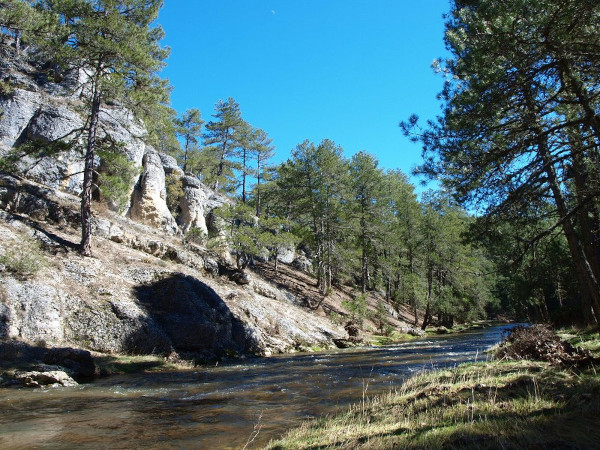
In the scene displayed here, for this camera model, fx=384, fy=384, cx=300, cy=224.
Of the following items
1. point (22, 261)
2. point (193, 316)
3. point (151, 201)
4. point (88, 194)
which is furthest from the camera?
point (151, 201)

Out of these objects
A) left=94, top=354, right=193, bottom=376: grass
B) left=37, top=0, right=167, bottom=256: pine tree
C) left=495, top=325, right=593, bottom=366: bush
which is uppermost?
left=37, top=0, right=167, bottom=256: pine tree

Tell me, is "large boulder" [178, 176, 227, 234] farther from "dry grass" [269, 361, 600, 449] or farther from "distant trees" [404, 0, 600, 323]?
"dry grass" [269, 361, 600, 449]

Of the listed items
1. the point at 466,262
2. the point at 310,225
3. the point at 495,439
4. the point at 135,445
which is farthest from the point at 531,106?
the point at 466,262

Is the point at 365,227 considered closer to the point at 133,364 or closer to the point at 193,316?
the point at 193,316

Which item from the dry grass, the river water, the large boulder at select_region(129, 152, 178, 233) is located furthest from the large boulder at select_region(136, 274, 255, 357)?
the large boulder at select_region(129, 152, 178, 233)

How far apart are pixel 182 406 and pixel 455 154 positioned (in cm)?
826

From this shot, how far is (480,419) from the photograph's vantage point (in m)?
3.97

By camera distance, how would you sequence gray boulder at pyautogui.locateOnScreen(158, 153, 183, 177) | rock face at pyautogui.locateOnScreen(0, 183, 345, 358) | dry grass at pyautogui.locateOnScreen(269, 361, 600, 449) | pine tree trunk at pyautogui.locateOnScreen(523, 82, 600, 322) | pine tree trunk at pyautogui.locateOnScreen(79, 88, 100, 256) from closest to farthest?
dry grass at pyautogui.locateOnScreen(269, 361, 600, 449) < pine tree trunk at pyautogui.locateOnScreen(523, 82, 600, 322) < rock face at pyautogui.locateOnScreen(0, 183, 345, 358) < pine tree trunk at pyautogui.locateOnScreen(79, 88, 100, 256) < gray boulder at pyautogui.locateOnScreen(158, 153, 183, 177)

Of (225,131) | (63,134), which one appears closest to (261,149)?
(225,131)

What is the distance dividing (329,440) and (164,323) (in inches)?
495

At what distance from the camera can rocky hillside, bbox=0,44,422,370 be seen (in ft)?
42.4

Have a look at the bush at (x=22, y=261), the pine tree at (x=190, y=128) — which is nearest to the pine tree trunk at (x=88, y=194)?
the bush at (x=22, y=261)

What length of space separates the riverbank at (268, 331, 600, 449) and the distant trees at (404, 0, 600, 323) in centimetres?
337

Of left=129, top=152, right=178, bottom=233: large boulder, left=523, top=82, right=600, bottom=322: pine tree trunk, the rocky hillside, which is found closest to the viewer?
left=523, top=82, right=600, bottom=322: pine tree trunk
